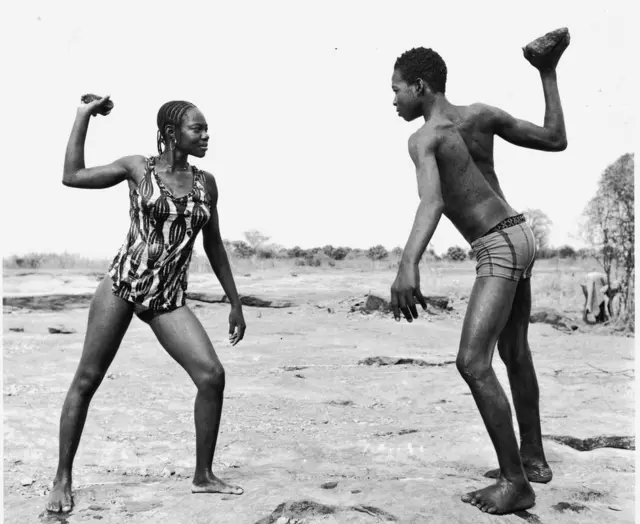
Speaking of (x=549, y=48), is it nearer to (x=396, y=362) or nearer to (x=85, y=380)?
(x=85, y=380)

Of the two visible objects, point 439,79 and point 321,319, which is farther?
point 321,319

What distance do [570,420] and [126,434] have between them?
11.6 ft

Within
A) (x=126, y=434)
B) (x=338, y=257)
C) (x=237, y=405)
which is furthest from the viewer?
(x=338, y=257)

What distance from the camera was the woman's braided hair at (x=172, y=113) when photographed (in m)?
3.97

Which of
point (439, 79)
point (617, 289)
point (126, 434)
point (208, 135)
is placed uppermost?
point (439, 79)

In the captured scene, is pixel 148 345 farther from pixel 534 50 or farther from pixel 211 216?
pixel 534 50

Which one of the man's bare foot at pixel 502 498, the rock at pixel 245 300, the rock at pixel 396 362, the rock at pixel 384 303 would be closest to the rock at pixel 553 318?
the rock at pixel 384 303

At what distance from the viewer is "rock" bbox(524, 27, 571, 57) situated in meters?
4.11

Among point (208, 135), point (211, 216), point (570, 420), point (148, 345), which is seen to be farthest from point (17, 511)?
point (148, 345)

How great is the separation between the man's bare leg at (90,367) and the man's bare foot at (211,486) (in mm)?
647

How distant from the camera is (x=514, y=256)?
3883mm

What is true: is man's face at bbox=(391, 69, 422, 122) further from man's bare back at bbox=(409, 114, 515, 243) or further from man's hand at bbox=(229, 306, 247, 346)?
man's hand at bbox=(229, 306, 247, 346)

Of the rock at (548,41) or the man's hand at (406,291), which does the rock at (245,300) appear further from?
the man's hand at (406,291)

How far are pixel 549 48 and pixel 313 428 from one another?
366cm
